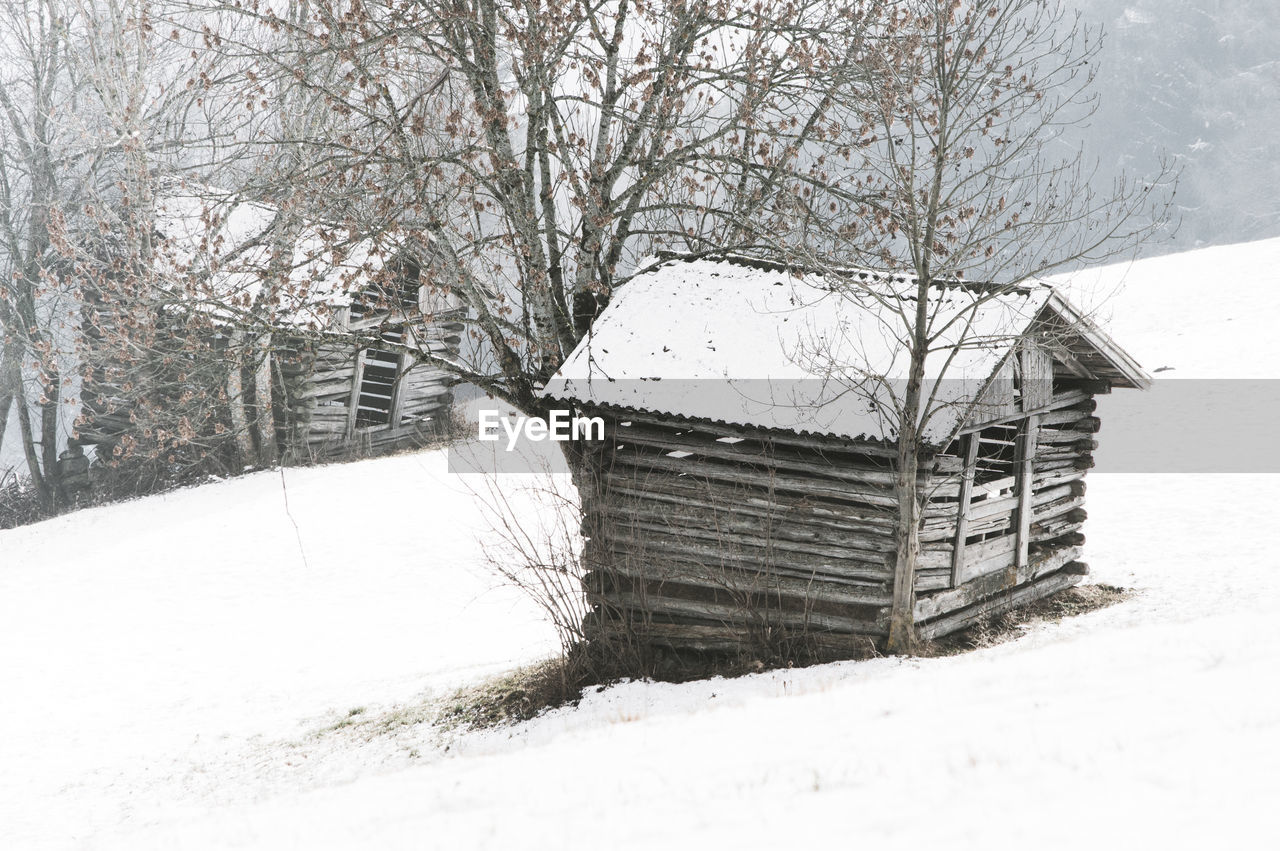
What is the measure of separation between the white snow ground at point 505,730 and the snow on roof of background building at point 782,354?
7.45ft

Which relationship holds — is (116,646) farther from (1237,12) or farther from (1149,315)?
(1237,12)

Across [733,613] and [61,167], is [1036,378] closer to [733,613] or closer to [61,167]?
[733,613]

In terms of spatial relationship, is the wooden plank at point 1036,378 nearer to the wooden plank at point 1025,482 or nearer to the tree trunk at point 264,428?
the wooden plank at point 1025,482

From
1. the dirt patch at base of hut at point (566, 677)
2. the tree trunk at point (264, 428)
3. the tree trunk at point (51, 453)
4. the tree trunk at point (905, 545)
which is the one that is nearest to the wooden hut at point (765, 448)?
the tree trunk at point (905, 545)

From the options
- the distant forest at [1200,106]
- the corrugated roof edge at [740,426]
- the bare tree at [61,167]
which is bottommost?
the corrugated roof edge at [740,426]

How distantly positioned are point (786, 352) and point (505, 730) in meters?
4.13

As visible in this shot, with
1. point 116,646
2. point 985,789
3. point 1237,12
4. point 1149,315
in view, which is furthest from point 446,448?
point 1237,12

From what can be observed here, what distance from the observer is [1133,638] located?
20.6ft

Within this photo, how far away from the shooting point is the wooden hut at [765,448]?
779 cm

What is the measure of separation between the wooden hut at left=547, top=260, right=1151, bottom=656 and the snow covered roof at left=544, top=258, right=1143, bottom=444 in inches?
0.7

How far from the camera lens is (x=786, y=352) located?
7969 mm

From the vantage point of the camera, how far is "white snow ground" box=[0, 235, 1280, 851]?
3.49 metres
